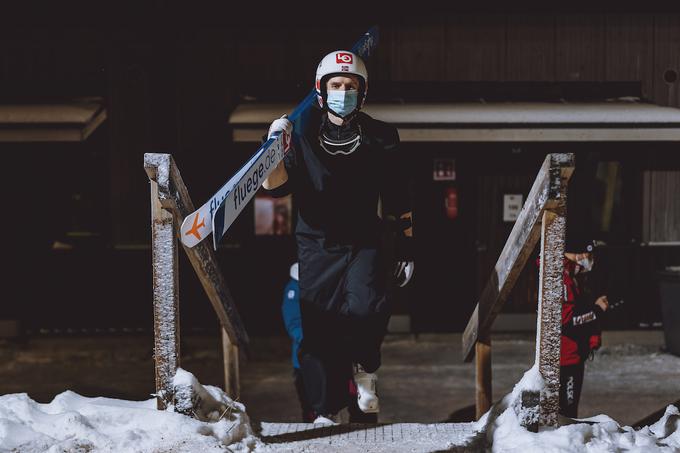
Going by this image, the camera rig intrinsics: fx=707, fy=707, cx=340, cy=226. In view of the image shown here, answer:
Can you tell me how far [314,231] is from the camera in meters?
4.04

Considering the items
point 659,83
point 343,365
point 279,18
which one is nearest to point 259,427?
point 343,365

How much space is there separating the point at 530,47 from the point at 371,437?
6404 millimetres

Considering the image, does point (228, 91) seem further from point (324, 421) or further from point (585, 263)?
point (324, 421)

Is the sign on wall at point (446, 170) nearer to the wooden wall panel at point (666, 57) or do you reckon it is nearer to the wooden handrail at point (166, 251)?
the wooden wall panel at point (666, 57)

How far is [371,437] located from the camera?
351 cm

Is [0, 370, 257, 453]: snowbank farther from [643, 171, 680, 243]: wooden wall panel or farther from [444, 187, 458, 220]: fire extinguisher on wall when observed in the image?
[643, 171, 680, 243]: wooden wall panel

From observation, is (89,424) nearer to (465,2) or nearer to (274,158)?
(274,158)

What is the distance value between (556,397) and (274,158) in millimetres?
1683

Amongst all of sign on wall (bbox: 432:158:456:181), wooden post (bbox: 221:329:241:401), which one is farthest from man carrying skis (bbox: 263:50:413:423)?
sign on wall (bbox: 432:158:456:181)

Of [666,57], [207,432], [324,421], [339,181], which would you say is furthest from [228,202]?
[666,57]

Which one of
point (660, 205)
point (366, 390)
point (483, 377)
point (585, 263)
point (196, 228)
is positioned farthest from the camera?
point (660, 205)

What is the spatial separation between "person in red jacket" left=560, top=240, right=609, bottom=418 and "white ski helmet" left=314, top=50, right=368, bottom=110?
74.0 inches

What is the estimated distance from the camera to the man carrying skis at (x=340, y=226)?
12.9 feet

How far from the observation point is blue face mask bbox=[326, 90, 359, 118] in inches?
153
